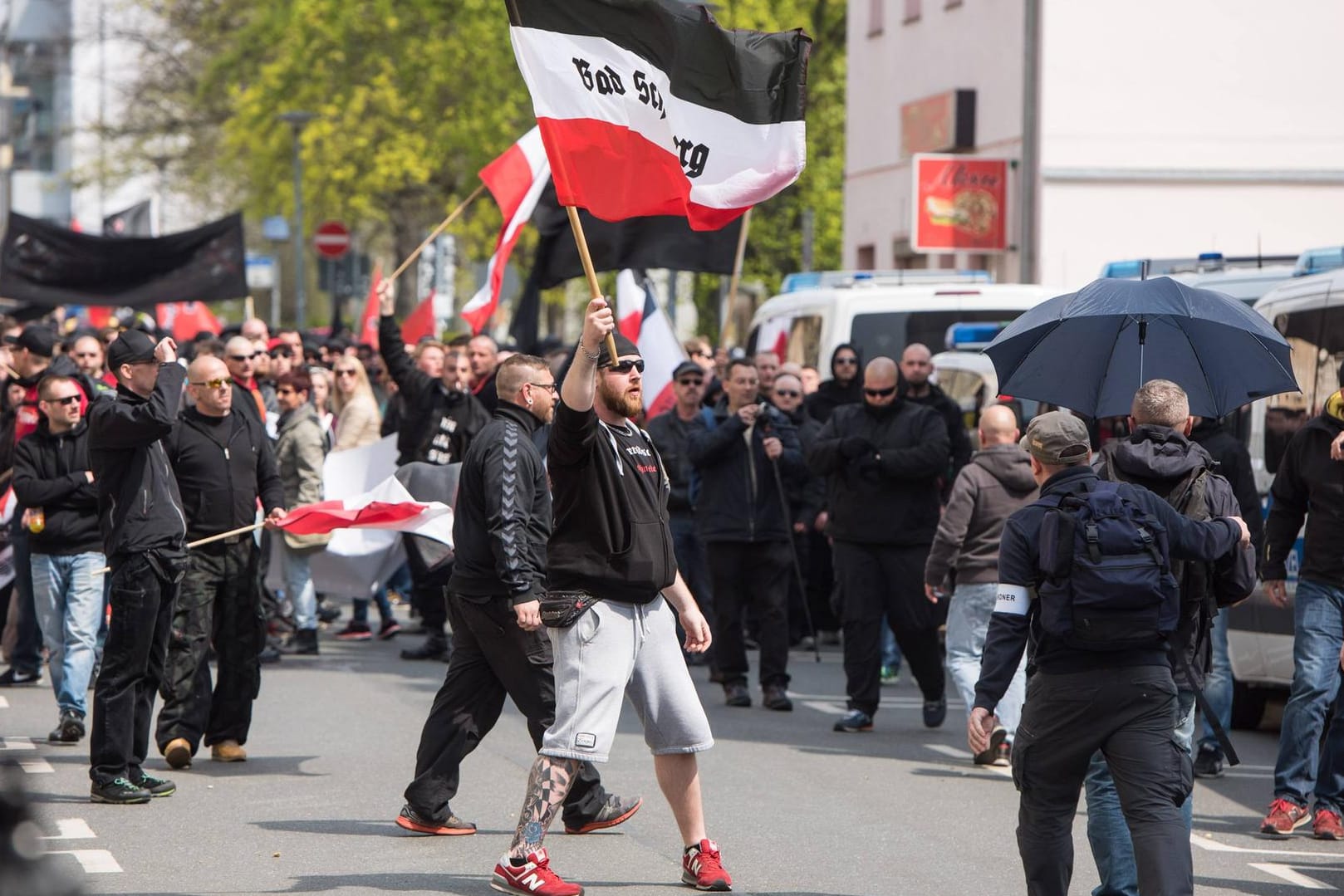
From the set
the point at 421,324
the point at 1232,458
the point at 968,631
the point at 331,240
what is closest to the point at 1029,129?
the point at 421,324

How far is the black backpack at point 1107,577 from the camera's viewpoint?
6137 millimetres

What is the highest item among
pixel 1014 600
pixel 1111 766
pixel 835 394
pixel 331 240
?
pixel 331 240

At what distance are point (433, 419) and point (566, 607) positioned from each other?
7.08 metres

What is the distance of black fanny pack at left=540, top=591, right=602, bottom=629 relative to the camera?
7.19 m

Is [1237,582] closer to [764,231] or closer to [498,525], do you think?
[498,525]

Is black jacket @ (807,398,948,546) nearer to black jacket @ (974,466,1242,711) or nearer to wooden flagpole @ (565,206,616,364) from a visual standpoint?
wooden flagpole @ (565,206,616,364)

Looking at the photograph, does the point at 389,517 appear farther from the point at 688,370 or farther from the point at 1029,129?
the point at 1029,129

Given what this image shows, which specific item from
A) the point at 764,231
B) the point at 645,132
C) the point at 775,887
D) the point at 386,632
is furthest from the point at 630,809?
the point at 764,231

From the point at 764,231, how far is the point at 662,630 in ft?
90.4

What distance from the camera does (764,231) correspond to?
3456 cm

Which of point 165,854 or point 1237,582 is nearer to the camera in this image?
point 1237,582

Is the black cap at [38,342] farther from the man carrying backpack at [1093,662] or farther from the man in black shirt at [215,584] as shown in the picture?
the man carrying backpack at [1093,662]

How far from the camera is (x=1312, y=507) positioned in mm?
8922

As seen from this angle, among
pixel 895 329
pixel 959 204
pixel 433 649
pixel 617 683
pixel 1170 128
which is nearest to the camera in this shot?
pixel 617 683
